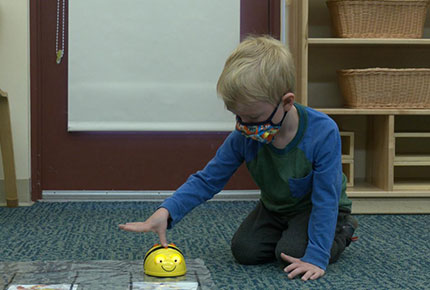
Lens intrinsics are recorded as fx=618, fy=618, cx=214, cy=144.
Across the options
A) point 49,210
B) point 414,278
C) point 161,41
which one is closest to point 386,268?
point 414,278

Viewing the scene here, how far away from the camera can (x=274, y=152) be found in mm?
1339

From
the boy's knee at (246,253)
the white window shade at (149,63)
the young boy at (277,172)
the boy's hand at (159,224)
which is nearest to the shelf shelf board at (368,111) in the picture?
the white window shade at (149,63)

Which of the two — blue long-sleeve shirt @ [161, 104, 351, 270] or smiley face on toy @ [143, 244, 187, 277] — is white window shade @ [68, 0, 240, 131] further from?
smiley face on toy @ [143, 244, 187, 277]

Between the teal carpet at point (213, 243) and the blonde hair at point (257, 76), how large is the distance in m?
0.37

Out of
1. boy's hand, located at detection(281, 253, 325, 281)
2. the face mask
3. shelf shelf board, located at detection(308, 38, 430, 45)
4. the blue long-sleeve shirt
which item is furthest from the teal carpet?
shelf shelf board, located at detection(308, 38, 430, 45)

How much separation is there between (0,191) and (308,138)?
144cm

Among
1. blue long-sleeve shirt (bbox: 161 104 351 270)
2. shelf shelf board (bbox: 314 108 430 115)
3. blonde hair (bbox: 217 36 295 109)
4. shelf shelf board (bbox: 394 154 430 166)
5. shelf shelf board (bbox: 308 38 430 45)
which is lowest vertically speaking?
shelf shelf board (bbox: 394 154 430 166)

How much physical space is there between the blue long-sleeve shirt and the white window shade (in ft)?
3.49

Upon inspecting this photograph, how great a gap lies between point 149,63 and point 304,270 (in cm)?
138

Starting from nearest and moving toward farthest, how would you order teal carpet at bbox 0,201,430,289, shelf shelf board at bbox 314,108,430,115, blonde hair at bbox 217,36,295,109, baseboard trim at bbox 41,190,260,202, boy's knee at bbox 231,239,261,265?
blonde hair at bbox 217,36,295,109 → teal carpet at bbox 0,201,430,289 → boy's knee at bbox 231,239,261,265 → shelf shelf board at bbox 314,108,430,115 → baseboard trim at bbox 41,190,260,202

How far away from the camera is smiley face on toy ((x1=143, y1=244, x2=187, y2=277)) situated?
4.00 ft

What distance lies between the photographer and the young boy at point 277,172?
118cm

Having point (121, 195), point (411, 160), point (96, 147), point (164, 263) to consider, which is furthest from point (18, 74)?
point (411, 160)

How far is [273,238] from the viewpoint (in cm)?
146
